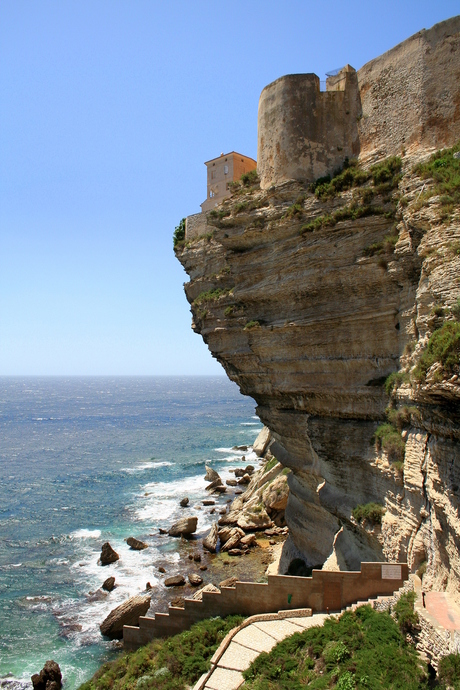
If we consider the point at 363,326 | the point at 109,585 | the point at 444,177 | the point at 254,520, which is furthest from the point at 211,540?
the point at 444,177

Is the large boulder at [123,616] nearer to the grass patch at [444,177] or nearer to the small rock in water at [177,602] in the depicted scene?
the small rock in water at [177,602]

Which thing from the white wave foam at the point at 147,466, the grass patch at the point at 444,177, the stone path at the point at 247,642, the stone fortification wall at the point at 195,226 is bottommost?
the white wave foam at the point at 147,466

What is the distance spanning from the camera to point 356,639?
11758 mm

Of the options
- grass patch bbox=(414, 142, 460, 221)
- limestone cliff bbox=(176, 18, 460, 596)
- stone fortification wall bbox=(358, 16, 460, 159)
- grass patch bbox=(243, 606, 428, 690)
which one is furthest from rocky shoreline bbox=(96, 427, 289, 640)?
stone fortification wall bbox=(358, 16, 460, 159)

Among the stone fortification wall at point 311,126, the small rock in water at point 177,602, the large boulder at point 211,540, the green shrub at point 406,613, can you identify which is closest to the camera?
the green shrub at point 406,613

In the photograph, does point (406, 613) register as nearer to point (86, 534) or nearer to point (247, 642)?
point (247, 642)

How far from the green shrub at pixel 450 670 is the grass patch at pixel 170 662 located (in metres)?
7.02

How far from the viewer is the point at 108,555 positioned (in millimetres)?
28719

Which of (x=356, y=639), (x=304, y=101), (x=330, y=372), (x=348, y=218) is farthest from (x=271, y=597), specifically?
(x=304, y=101)

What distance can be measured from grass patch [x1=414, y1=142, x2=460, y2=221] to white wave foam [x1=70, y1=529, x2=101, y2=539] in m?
29.1

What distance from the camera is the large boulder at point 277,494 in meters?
31.8

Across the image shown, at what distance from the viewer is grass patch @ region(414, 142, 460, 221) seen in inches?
522

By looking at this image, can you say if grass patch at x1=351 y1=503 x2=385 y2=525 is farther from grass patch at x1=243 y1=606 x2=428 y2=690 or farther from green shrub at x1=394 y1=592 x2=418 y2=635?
green shrub at x1=394 y1=592 x2=418 y2=635

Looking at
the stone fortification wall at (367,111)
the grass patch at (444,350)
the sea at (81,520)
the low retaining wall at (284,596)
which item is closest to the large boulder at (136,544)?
the sea at (81,520)
